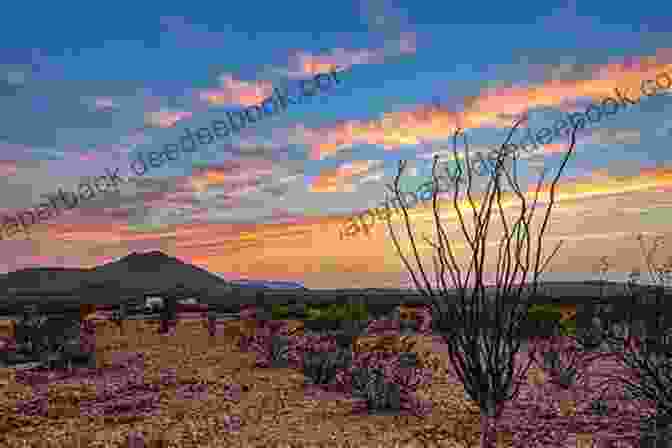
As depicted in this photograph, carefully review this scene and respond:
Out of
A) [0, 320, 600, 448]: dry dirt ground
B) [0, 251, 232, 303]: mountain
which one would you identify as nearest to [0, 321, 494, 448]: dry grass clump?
[0, 320, 600, 448]: dry dirt ground

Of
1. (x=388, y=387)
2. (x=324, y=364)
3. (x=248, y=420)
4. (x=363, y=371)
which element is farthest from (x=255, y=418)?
(x=324, y=364)

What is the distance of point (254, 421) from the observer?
966 centimetres

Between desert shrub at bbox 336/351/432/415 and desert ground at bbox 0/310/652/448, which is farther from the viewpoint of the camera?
desert shrub at bbox 336/351/432/415

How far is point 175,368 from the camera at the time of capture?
1556 cm

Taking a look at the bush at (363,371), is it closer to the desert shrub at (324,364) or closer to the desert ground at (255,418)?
the desert shrub at (324,364)

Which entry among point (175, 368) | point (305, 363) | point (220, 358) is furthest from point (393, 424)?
point (220, 358)

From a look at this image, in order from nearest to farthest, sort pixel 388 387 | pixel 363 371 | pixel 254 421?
pixel 254 421 → pixel 388 387 → pixel 363 371

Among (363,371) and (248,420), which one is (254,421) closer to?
(248,420)

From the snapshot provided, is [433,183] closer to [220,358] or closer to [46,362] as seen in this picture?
[220,358]

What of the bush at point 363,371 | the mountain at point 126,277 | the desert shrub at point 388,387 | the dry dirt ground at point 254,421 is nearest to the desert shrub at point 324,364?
the bush at point 363,371

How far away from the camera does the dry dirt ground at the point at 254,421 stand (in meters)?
8.56

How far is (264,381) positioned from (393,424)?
191 inches

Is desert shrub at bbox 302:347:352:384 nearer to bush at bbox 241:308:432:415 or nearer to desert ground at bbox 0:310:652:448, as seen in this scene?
bush at bbox 241:308:432:415

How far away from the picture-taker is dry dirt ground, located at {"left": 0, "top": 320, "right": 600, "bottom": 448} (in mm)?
8562
